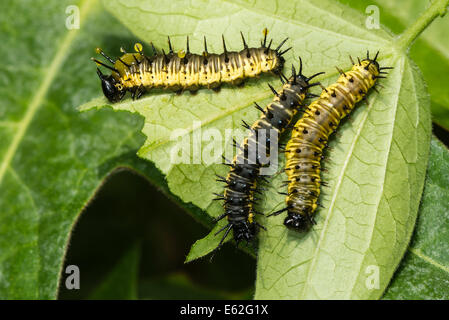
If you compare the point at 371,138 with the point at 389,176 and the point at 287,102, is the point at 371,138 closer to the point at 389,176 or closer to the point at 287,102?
the point at 389,176

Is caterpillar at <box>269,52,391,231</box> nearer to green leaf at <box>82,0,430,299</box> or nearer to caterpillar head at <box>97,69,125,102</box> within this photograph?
green leaf at <box>82,0,430,299</box>

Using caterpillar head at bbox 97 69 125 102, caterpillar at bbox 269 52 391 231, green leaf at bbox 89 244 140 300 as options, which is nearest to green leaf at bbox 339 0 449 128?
caterpillar at bbox 269 52 391 231

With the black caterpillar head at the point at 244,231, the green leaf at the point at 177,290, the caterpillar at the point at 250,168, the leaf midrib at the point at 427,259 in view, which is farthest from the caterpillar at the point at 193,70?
the green leaf at the point at 177,290

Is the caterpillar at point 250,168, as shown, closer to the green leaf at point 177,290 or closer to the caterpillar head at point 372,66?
the caterpillar head at point 372,66

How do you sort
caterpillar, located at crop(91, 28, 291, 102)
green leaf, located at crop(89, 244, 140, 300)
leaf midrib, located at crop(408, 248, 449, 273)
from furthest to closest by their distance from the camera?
green leaf, located at crop(89, 244, 140, 300) < leaf midrib, located at crop(408, 248, 449, 273) < caterpillar, located at crop(91, 28, 291, 102)

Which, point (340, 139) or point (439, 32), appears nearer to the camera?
point (340, 139)
